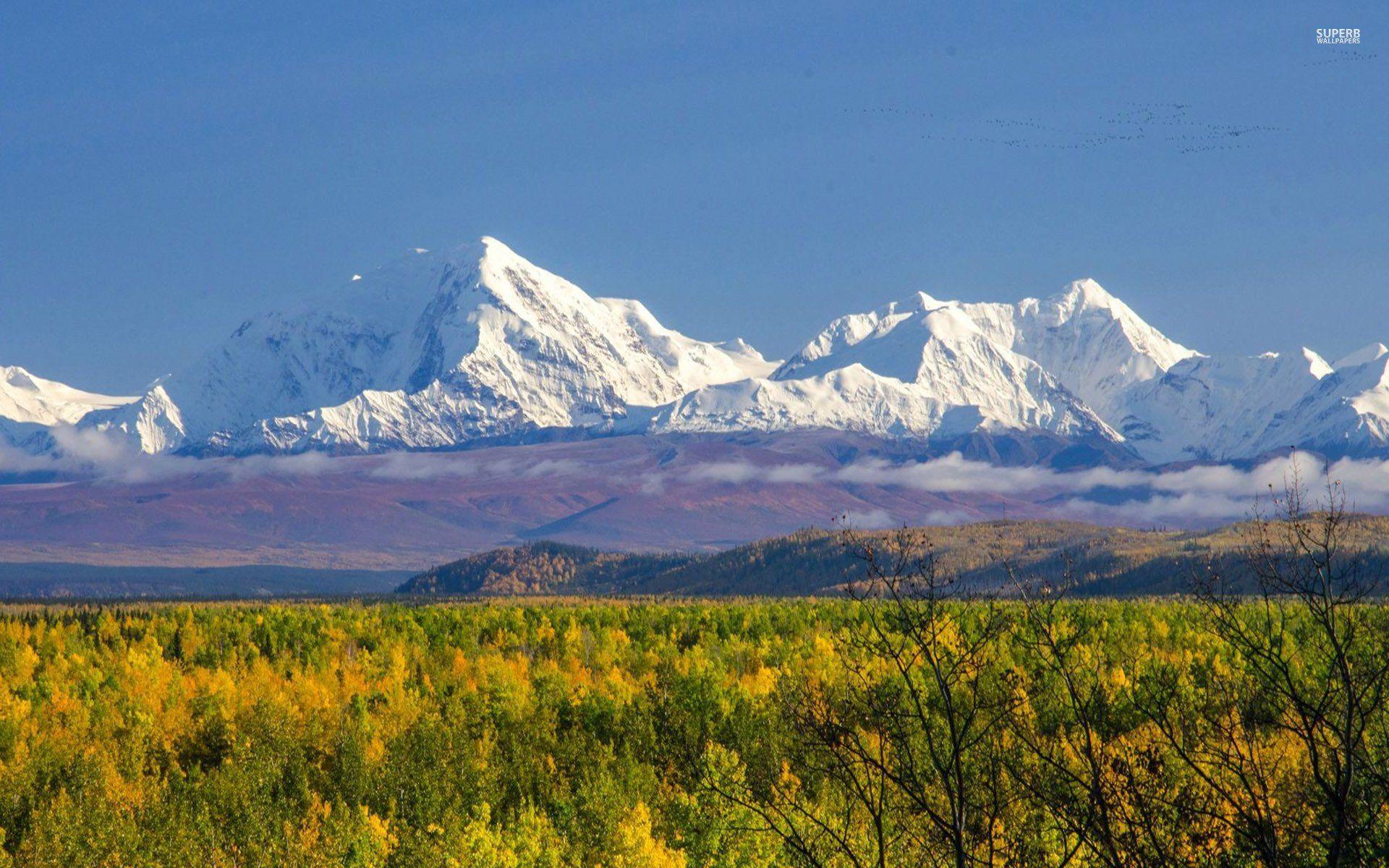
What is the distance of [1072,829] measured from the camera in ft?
60.0

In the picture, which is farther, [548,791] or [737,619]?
[737,619]

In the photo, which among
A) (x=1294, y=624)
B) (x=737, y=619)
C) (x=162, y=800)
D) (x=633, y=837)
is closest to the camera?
(x=633, y=837)

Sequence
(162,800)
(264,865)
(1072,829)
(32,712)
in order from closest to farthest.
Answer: (1072,829) → (264,865) → (162,800) → (32,712)

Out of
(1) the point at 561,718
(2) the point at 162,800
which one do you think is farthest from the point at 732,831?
(1) the point at 561,718

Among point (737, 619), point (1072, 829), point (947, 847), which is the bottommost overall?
point (737, 619)

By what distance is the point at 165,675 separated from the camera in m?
105

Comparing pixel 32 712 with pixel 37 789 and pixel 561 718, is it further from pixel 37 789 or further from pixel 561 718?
pixel 561 718

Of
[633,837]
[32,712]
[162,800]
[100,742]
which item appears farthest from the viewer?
[32,712]

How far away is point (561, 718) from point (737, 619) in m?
89.0

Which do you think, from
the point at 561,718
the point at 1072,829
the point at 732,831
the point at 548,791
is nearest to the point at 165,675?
the point at 561,718

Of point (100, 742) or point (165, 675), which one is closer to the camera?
point (100, 742)

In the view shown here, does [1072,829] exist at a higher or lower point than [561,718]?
higher

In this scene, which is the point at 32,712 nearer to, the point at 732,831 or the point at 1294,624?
the point at 732,831

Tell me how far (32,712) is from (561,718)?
1306 inches
